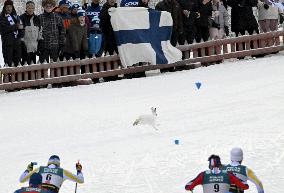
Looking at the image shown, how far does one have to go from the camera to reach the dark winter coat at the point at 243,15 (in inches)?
740

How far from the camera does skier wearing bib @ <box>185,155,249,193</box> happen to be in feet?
24.2

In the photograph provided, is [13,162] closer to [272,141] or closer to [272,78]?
[272,141]

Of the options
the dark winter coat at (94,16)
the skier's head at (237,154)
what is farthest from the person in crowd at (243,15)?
the skier's head at (237,154)

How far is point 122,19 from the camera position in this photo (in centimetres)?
1800

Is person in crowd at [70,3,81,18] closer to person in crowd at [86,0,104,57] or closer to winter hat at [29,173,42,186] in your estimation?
person in crowd at [86,0,104,57]

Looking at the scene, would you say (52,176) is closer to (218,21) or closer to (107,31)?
(107,31)

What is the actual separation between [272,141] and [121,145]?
7.73 ft

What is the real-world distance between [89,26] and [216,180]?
1123 centimetres

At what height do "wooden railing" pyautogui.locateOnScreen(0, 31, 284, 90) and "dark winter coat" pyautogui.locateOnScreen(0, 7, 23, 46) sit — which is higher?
"dark winter coat" pyautogui.locateOnScreen(0, 7, 23, 46)

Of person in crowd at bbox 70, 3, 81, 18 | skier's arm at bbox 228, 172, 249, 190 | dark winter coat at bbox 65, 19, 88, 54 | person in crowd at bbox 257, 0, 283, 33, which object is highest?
person in crowd at bbox 70, 3, 81, 18

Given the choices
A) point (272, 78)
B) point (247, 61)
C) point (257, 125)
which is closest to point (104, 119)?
point (257, 125)

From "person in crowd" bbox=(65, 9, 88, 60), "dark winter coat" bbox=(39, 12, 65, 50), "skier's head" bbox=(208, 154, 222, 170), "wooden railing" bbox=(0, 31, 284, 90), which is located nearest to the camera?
"skier's head" bbox=(208, 154, 222, 170)

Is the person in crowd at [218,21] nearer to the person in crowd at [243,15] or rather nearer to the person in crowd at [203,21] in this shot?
the person in crowd at [203,21]


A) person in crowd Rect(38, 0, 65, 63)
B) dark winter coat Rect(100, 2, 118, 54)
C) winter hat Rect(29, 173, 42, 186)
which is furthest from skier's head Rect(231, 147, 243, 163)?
dark winter coat Rect(100, 2, 118, 54)
